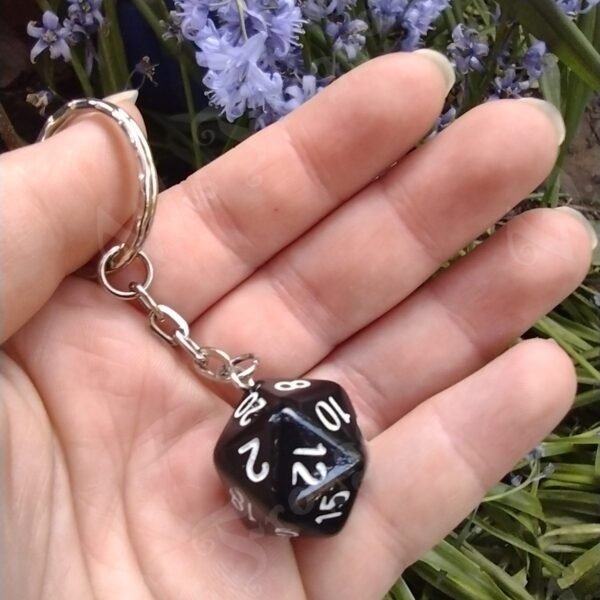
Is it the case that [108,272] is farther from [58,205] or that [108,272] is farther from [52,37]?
[52,37]

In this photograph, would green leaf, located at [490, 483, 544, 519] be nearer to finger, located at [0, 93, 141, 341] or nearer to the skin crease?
the skin crease

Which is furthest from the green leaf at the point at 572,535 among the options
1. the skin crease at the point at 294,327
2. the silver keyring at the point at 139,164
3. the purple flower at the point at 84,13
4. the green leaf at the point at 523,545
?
the purple flower at the point at 84,13

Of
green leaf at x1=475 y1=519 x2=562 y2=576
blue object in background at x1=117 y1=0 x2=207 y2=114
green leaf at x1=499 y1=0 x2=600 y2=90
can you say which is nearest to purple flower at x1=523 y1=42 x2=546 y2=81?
green leaf at x1=499 y1=0 x2=600 y2=90

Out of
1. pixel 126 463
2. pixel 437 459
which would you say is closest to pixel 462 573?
pixel 437 459

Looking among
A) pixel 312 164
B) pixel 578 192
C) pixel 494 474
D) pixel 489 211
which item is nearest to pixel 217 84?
pixel 312 164

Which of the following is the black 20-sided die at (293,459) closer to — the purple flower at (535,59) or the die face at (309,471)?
the die face at (309,471)

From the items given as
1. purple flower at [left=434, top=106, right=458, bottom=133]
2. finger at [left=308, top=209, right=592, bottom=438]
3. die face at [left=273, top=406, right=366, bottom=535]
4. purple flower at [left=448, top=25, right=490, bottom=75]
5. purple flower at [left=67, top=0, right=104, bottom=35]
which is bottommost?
finger at [left=308, top=209, right=592, bottom=438]

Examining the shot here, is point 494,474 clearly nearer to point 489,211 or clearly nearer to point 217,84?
point 489,211
